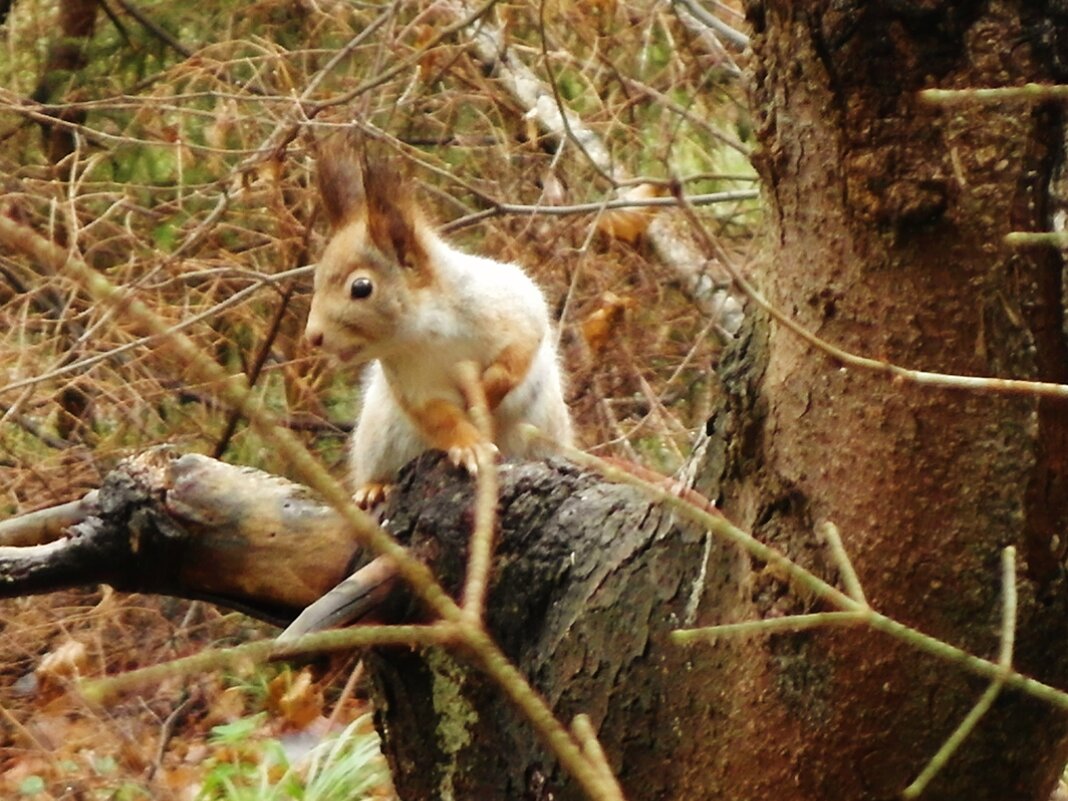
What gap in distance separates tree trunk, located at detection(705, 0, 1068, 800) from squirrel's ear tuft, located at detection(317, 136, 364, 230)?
115 cm

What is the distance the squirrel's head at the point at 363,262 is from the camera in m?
2.34

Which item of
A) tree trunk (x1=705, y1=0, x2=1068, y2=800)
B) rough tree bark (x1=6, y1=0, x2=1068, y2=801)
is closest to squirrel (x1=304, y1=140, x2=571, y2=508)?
rough tree bark (x1=6, y1=0, x2=1068, y2=801)

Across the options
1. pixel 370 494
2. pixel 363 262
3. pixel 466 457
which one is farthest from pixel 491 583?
pixel 363 262

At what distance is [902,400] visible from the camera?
4.10ft

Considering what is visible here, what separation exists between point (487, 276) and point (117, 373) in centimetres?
164

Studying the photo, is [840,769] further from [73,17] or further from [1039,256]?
[73,17]

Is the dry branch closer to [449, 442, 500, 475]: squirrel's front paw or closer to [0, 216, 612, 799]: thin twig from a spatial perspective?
[449, 442, 500, 475]: squirrel's front paw

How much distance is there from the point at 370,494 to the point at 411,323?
30cm

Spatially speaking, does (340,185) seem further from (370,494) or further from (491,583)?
(491,583)

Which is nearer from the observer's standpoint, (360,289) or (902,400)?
(902,400)

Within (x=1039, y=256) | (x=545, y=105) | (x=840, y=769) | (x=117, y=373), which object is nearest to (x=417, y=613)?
(x=840, y=769)

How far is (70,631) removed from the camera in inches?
154

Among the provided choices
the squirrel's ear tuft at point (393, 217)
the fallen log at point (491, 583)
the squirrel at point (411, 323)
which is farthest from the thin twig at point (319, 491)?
the squirrel's ear tuft at point (393, 217)

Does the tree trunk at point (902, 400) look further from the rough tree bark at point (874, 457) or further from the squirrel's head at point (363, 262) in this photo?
the squirrel's head at point (363, 262)
